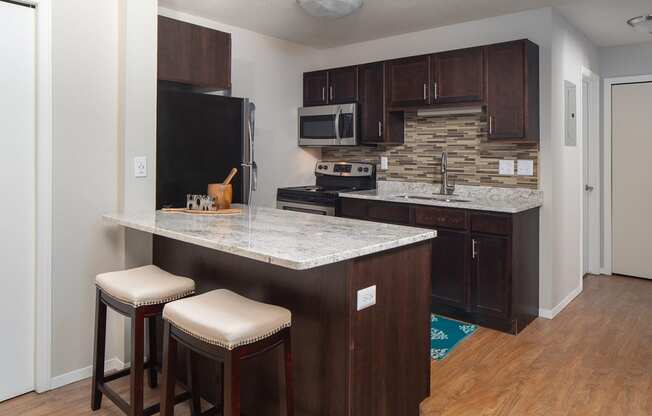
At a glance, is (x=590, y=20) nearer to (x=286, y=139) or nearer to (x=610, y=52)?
(x=610, y=52)

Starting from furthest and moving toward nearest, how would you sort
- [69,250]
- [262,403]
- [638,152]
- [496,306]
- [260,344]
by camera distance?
[638,152]
[496,306]
[69,250]
[262,403]
[260,344]

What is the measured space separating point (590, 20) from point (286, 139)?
2.81m

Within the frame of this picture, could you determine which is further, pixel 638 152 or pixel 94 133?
pixel 638 152

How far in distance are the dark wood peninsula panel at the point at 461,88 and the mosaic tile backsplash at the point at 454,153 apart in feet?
0.50

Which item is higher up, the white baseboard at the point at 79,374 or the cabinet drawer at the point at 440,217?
the cabinet drawer at the point at 440,217

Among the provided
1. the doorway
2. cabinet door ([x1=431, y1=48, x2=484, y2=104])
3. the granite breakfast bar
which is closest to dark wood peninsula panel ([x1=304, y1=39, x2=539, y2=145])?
cabinet door ([x1=431, y1=48, x2=484, y2=104])

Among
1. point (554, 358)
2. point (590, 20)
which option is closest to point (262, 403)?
point (554, 358)

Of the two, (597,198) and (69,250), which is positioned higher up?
(597,198)

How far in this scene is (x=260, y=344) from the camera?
1660mm

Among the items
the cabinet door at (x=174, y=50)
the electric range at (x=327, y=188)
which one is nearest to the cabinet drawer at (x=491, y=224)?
the electric range at (x=327, y=188)

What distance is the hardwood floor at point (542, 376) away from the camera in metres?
2.36

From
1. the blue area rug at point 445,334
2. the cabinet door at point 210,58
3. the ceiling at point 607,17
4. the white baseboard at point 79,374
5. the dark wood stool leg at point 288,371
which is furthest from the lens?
the ceiling at point 607,17

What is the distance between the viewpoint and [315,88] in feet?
15.9

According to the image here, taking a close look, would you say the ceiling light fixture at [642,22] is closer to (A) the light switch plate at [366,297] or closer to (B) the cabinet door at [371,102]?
(B) the cabinet door at [371,102]
